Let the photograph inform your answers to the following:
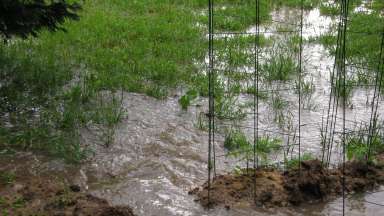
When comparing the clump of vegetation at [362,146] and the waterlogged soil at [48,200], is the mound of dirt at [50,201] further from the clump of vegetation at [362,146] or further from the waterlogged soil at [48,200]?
the clump of vegetation at [362,146]

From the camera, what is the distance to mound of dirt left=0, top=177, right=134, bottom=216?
458 centimetres

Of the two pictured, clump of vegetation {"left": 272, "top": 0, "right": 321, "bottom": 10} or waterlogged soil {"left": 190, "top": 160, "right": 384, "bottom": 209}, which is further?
clump of vegetation {"left": 272, "top": 0, "right": 321, "bottom": 10}

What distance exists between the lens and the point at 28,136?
19.4ft

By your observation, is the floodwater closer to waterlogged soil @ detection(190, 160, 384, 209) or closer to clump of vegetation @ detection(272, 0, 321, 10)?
waterlogged soil @ detection(190, 160, 384, 209)

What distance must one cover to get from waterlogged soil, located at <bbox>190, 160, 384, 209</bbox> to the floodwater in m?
0.09

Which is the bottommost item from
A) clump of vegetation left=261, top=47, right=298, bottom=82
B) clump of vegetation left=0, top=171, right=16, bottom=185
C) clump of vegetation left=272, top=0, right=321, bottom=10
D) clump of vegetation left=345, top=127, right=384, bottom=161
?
clump of vegetation left=345, top=127, right=384, bottom=161

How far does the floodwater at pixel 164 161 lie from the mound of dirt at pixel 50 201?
23cm

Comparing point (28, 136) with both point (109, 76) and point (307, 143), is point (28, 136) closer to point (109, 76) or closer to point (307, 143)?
point (109, 76)

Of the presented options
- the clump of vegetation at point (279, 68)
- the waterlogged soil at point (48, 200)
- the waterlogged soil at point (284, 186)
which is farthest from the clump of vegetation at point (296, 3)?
the waterlogged soil at point (48, 200)

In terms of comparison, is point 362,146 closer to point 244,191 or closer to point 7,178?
point 244,191

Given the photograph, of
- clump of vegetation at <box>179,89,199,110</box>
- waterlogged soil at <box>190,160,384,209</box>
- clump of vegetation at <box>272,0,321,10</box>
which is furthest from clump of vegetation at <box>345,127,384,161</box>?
clump of vegetation at <box>272,0,321,10</box>

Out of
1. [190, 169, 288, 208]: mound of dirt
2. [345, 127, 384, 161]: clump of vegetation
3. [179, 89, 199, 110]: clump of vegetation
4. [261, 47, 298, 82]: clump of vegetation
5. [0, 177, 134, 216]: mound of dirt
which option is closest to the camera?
[0, 177, 134, 216]: mound of dirt

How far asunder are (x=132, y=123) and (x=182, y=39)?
3572 mm

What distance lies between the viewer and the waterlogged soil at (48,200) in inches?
181
